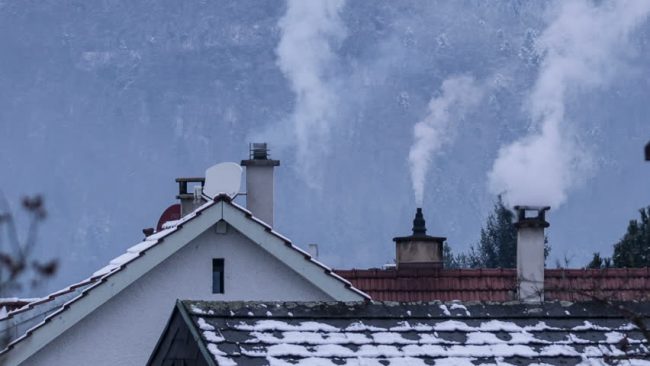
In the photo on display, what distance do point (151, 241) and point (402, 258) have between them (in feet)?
34.3

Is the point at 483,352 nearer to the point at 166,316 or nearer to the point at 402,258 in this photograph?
the point at 166,316

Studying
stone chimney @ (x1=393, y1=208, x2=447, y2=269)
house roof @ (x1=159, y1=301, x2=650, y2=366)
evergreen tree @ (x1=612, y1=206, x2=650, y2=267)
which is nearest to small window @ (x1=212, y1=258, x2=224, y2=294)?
house roof @ (x1=159, y1=301, x2=650, y2=366)

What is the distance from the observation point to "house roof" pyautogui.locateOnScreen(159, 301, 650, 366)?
15109 millimetres

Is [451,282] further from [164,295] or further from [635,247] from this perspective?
[635,247]

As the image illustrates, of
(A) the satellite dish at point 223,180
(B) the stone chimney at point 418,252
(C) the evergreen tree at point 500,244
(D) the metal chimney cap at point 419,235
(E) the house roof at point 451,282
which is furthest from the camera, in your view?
(C) the evergreen tree at point 500,244

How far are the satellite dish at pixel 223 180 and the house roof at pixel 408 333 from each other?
10538 mm

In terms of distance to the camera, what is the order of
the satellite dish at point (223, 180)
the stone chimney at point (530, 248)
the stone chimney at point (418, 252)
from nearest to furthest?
1. the stone chimney at point (530, 248)
2. the satellite dish at point (223, 180)
3. the stone chimney at point (418, 252)

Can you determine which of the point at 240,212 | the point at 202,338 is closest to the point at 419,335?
the point at 202,338

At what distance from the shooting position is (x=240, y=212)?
2391 cm

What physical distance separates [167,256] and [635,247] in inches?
1940

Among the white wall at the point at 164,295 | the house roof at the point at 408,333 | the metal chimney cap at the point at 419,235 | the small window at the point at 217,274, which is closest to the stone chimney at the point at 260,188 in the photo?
the white wall at the point at 164,295

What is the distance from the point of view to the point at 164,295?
24078 millimetres

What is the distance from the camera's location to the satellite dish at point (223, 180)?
87.0ft

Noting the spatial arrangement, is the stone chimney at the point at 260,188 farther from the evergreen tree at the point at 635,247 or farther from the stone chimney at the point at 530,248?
the evergreen tree at the point at 635,247
